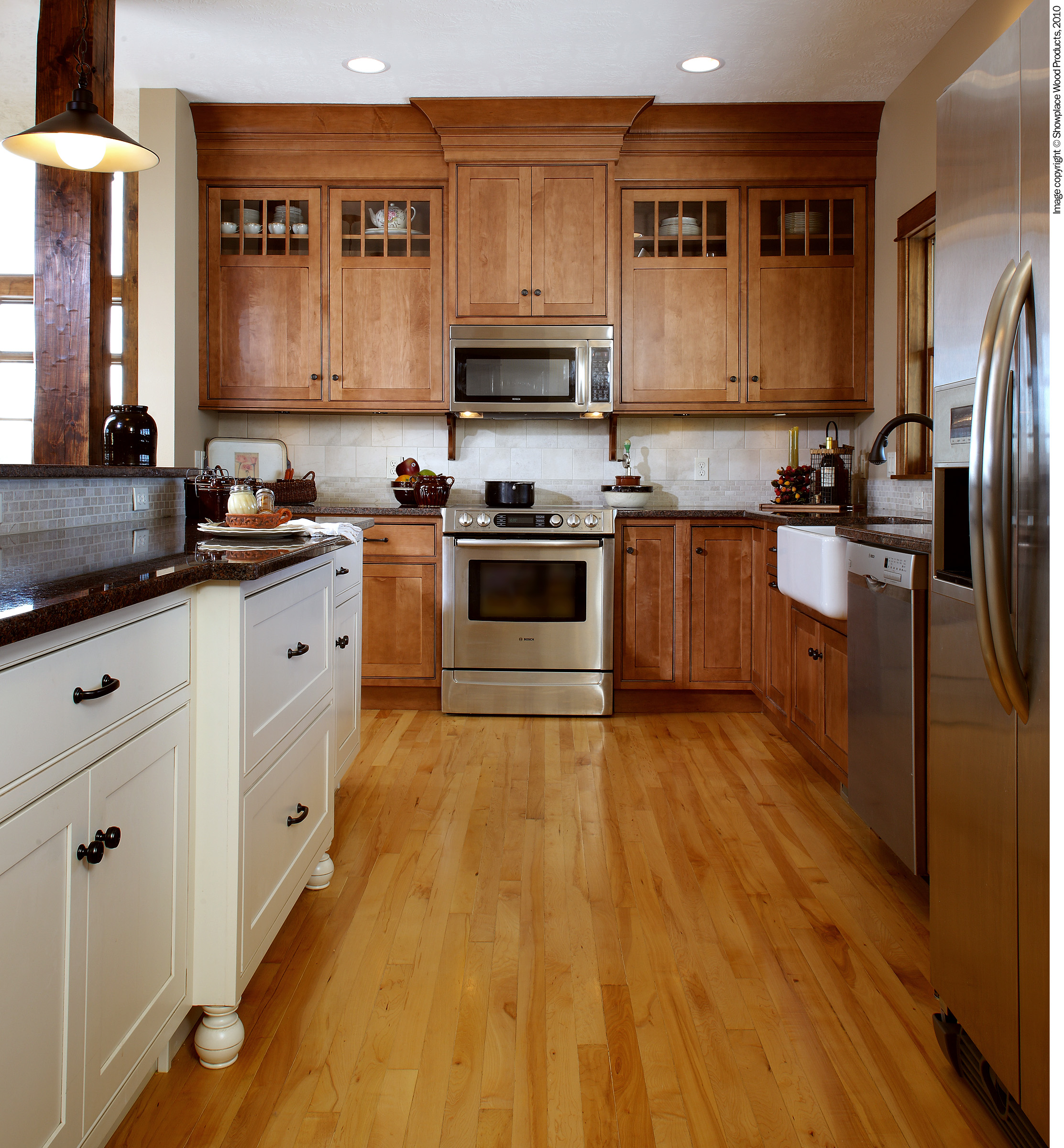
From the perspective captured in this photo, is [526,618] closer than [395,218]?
Yes

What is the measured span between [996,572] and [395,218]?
3.55m

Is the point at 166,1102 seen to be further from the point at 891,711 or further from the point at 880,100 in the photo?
the point at 880,100

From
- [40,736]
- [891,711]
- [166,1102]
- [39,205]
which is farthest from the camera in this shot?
[39,205]

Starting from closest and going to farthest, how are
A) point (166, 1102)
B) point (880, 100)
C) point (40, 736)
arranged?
point (40, 736), point (166, 1102), point (880, 100)

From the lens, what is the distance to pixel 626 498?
4.19 m

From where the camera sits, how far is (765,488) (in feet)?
14.5

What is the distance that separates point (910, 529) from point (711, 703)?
1489 millimetres

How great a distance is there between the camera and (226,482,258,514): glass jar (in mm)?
1881

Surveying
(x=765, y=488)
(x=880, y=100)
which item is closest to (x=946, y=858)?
(x=765, y=488)

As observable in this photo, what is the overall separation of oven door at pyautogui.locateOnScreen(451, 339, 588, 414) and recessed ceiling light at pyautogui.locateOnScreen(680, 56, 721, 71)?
1.23m

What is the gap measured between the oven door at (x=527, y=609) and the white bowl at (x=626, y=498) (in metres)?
0.42

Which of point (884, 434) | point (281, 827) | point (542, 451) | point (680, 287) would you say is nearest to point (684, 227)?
point (680, 287)

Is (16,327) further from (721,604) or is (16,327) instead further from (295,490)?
(721,604)

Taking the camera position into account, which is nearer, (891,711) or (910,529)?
(891,711)
